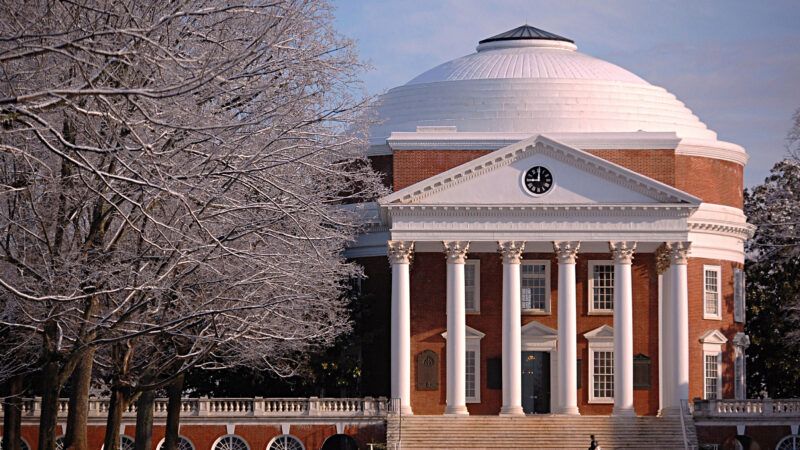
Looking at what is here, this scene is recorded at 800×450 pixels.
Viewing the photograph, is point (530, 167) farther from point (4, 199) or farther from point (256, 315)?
point (4, 199)

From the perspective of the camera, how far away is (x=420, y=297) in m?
78.5

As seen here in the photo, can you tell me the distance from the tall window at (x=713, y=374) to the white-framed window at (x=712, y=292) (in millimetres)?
1811

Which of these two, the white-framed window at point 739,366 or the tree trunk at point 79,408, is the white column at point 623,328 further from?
the tree trunk at point 79,408

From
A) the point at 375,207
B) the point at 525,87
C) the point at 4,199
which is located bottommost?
the point at 4,199

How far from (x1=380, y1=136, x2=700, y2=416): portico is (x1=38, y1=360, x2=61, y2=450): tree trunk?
113 ft

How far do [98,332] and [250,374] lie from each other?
3855 centimetres

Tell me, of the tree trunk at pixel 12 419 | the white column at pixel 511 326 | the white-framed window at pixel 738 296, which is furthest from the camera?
the white-framed window at pixel 738 296

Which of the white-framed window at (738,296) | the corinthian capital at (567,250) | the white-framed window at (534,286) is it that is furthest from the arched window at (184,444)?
the white-framed window at (738,296)

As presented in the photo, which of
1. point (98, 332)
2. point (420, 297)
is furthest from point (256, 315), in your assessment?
point (420, 297)

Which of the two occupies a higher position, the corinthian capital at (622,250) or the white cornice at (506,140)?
the white cornice at (506,140)

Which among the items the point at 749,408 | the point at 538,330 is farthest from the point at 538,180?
the point at 749,408

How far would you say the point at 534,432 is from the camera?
70625 millimetres

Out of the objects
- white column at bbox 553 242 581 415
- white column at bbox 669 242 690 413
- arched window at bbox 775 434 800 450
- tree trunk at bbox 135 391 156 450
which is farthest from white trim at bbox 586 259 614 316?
tree trunk at bbox 135 391 156 450

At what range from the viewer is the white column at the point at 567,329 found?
7381 cm
